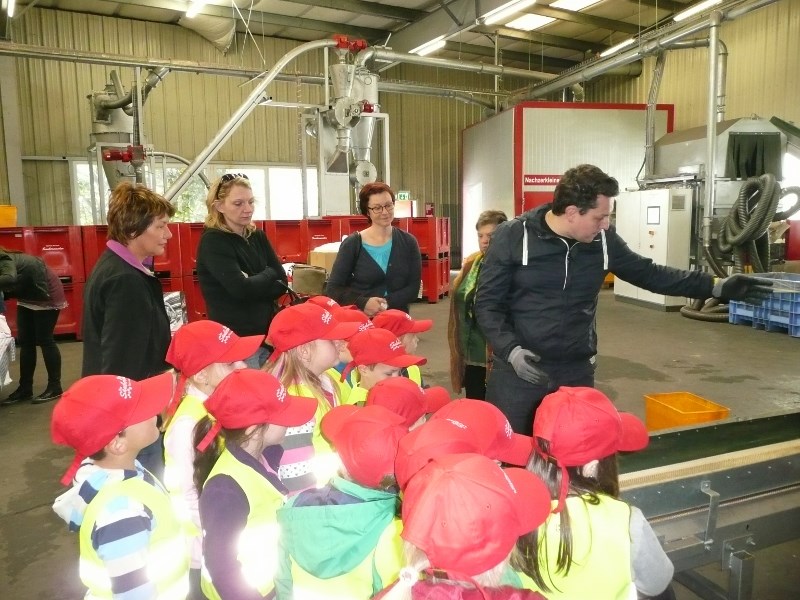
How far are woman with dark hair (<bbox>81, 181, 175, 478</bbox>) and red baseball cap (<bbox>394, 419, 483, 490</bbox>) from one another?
1.09 m

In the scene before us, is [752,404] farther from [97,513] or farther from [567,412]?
[97,513]

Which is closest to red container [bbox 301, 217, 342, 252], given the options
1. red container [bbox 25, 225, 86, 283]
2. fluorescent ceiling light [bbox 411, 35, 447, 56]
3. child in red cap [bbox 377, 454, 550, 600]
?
red container [bbox 25, 225, 86, 283]

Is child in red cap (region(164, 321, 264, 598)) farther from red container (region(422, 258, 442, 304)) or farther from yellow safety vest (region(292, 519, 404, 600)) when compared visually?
red container (region(422, 258, 442, 304))

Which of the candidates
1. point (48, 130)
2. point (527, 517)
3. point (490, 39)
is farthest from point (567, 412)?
point (490, 39)

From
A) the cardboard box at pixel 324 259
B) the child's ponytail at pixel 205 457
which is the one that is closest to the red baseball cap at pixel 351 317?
the child's ponytail at pixel 205 457

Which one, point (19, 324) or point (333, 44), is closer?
point (19, 324)

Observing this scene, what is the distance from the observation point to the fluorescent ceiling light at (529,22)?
10875 millimetres

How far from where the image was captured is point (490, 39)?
12.3m

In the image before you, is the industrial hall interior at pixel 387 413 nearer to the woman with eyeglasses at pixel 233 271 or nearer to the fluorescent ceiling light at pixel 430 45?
the woman with eyeglasses at pixel 233 271

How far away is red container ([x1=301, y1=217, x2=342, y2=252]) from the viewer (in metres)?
7.91

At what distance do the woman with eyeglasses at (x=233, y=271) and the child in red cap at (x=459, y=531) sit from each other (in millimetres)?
1580

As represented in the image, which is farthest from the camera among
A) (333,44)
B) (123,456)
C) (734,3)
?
(333,44)

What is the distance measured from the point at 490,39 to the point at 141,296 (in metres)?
12.0

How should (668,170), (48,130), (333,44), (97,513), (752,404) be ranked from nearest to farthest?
(97,513)
(752,404)
(333,44)
(668,170)
(48,130)
